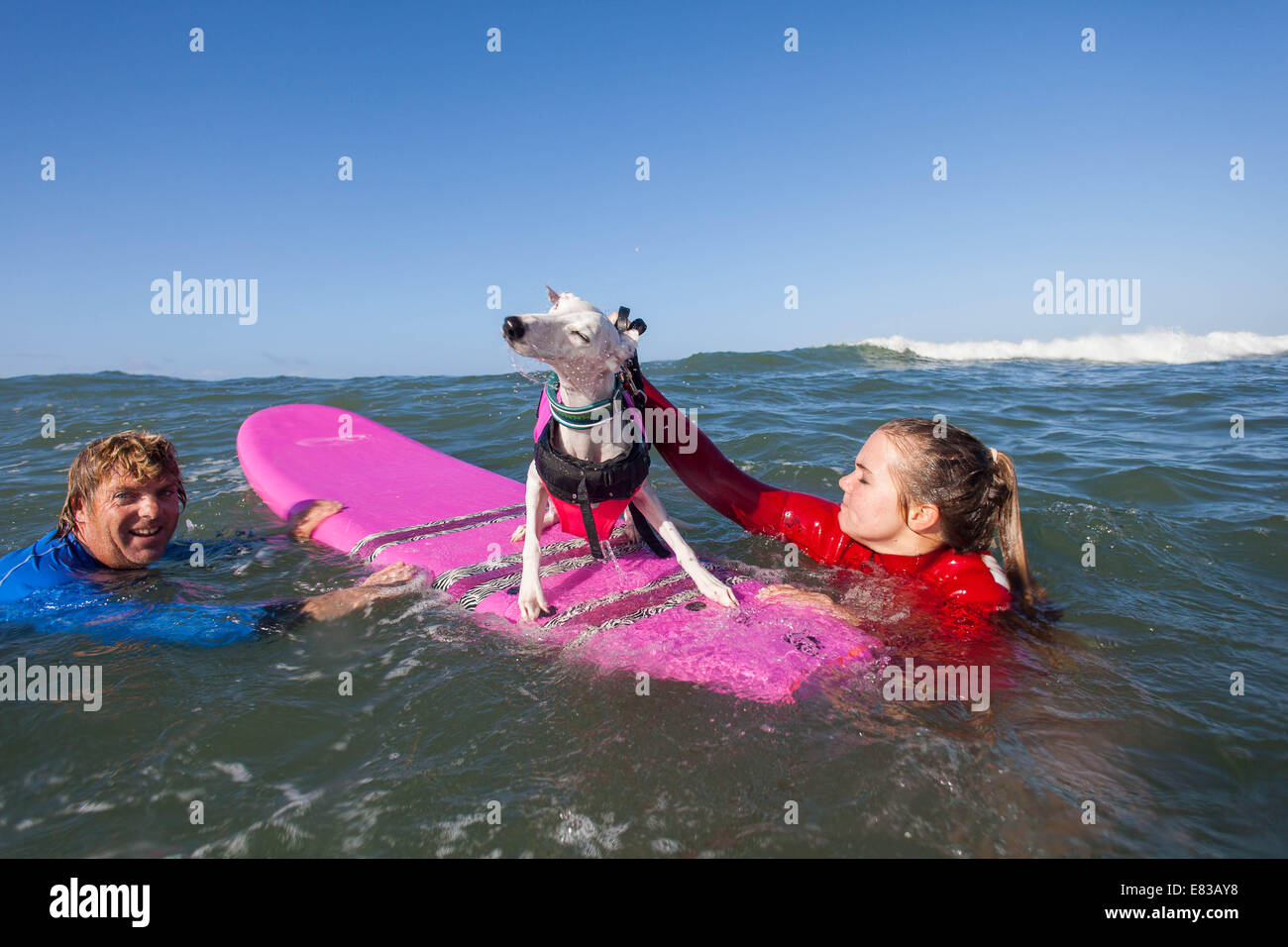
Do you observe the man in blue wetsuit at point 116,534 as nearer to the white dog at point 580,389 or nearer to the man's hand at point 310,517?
the man's hand at point 310,517

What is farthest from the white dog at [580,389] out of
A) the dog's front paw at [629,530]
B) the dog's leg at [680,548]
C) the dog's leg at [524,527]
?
the dog's leg at [524,527]

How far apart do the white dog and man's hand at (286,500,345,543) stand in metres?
2.37

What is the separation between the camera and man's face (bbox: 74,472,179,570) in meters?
3.61

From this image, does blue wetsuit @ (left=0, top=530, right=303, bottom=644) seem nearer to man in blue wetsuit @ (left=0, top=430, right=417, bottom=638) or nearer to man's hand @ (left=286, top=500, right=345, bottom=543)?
man in blue wetsuit @ (left=0, top=430, right=417, bottom=638)

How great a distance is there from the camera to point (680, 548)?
10.6 ft

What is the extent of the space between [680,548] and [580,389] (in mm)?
945

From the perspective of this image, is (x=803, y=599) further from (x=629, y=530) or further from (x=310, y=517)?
(x=310, y=517)

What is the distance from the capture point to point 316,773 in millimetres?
2473

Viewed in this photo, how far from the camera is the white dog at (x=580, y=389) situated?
2309 millimetres

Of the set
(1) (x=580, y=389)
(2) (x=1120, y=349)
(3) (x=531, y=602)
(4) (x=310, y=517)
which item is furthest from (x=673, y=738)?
(2) (x=1120, y=349)

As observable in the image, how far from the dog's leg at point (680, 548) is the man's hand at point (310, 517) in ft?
9.30

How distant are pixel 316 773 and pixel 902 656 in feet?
8.01
